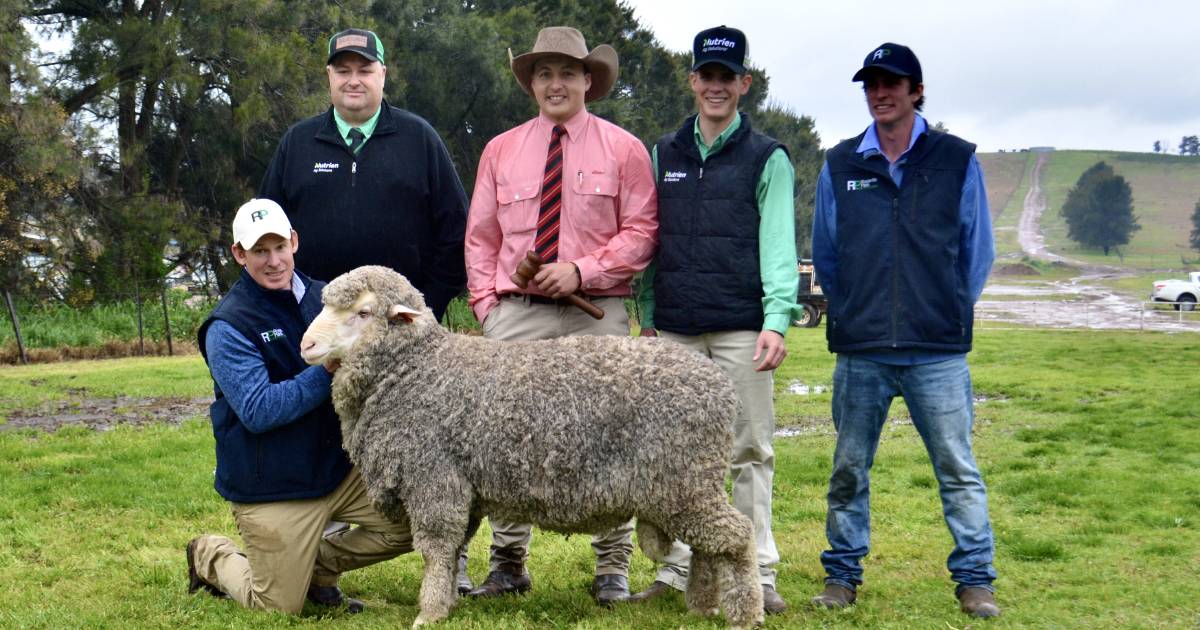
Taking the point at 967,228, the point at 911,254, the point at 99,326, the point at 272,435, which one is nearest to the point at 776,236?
the point at 911,254

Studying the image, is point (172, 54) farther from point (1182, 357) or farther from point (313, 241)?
point (1182, 357)

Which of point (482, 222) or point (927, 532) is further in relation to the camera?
point (927, 532)

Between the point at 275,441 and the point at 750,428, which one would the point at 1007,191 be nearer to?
the point at 750,428

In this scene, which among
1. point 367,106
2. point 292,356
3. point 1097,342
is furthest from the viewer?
point 1097,342

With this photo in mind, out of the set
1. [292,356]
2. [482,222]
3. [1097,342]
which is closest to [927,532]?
[482,222]

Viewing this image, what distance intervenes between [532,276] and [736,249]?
1094 mm

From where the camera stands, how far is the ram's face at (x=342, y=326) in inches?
183

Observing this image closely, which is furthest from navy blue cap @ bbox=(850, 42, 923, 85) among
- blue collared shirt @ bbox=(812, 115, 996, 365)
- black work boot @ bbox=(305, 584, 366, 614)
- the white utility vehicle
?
the white utility vehicle

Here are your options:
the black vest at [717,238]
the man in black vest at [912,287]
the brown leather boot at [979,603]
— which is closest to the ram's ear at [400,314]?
the black vest at [717,238]

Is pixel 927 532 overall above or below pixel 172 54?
below

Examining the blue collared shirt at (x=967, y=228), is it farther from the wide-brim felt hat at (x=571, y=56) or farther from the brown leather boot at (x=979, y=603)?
the wide-brim felt hat at (x=571, y=56)

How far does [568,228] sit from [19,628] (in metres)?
3.46

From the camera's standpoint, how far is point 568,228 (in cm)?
516

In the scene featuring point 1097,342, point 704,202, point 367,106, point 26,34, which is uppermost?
point 26,34
